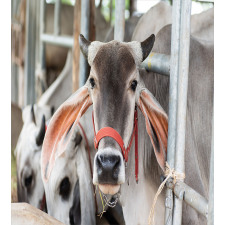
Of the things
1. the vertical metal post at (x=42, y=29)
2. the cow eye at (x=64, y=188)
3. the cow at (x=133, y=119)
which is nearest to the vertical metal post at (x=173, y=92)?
the cow at (x=133, y=119)

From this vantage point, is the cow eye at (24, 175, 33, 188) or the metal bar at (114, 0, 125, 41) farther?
the cow eye at (24, 175, 33, 188)

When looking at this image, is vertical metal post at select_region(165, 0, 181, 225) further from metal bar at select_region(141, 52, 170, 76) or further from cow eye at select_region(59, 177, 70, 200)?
cow eye at select_region(59, 177, 70, 200)

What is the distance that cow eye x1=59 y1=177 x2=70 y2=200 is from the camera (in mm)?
2762

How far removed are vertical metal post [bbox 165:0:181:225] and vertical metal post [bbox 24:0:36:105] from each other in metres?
2.88

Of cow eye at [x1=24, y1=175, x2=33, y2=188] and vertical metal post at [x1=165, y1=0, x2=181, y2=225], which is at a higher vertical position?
vertical metal post at [x1=165, y1=0, x2=181, y2=225]

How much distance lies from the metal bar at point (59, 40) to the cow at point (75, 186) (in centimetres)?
107

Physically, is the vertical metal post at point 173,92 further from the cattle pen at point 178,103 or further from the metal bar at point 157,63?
the metal bar at point 157,63

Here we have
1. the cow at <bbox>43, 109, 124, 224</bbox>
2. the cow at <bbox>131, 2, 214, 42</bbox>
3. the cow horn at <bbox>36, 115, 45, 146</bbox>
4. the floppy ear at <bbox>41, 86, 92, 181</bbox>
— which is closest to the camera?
the floppy ear at <bbox>41, 86, 92, 181</bbox>

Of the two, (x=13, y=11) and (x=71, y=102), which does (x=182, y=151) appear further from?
(x=13, y=11)

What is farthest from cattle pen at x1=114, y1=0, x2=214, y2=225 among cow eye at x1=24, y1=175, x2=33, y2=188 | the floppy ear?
cow eye at x1=24, y1=175, x2=33, y2=188

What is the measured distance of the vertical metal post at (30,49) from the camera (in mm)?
4671

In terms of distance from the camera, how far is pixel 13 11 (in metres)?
5.55
